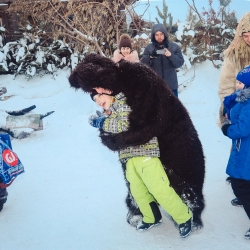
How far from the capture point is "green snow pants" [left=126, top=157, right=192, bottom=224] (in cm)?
250

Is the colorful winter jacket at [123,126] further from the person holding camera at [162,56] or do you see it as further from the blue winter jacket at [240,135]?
the person holding camera at [162,56]

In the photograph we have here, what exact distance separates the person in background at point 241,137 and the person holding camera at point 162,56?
7.38ft

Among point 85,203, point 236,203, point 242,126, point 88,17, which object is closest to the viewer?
point 242,126

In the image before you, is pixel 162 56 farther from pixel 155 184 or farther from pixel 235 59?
pixel 155 184

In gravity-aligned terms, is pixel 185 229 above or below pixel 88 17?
below

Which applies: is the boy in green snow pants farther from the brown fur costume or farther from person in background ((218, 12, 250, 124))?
person in background ((218, 12, 250, 124))

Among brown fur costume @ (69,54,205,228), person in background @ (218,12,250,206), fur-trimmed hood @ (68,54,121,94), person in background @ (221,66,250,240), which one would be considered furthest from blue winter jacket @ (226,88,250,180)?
fur-trimmed hood @ (68,54,121,94)

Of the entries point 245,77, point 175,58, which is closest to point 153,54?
point 175,58

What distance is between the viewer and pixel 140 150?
2.52 meters

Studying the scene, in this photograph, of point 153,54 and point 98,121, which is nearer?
point 98,121

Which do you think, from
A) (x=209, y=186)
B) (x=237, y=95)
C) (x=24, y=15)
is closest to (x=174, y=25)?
(x=24, y=15)

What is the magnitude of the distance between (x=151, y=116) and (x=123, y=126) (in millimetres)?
225

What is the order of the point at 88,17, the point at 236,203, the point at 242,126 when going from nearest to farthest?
1. the point at 242,126
2. the point at 236,203
3. the point at 88,17

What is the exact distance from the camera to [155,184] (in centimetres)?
249
